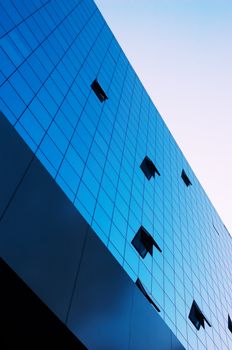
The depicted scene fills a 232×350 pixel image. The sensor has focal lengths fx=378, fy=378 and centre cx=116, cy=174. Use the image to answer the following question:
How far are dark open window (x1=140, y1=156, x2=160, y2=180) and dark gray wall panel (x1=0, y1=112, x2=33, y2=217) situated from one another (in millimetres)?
20629

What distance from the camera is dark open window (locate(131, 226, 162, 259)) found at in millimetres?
20938

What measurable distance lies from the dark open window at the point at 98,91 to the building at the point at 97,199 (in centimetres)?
10

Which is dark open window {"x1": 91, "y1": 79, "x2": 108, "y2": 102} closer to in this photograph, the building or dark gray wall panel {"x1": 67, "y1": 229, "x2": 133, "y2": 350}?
the building

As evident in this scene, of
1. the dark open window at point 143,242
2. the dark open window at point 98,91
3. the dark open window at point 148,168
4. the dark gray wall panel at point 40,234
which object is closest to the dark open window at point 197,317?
the dark open window at point 143,242

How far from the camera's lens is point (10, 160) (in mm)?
7312

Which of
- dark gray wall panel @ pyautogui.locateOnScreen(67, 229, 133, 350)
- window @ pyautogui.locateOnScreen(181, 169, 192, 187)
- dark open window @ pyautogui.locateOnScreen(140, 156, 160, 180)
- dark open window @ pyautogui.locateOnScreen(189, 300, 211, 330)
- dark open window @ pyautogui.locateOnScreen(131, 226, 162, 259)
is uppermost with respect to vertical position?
window @ pyautogui.locateOnScreen(181, 169, 192, 187)

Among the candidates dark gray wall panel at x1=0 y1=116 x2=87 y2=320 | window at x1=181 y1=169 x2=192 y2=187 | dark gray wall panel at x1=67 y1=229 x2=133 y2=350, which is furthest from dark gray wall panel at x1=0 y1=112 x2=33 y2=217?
window at x1=181 y1=169 x2=192 y2=187

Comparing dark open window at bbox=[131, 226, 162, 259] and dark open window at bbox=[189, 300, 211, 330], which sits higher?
dark open window at bbox=[131, 226, 162, 259]

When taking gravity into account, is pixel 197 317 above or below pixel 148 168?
below

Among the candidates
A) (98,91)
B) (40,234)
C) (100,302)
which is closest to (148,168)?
(98,91)

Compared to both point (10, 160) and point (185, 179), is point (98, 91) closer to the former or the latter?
point (185, 179)

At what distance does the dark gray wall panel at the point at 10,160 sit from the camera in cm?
A: 697

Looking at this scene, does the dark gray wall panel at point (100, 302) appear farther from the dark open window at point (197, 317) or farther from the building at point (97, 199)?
the dark open window at point (197, 317)

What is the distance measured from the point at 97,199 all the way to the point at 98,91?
9993 millimetres
